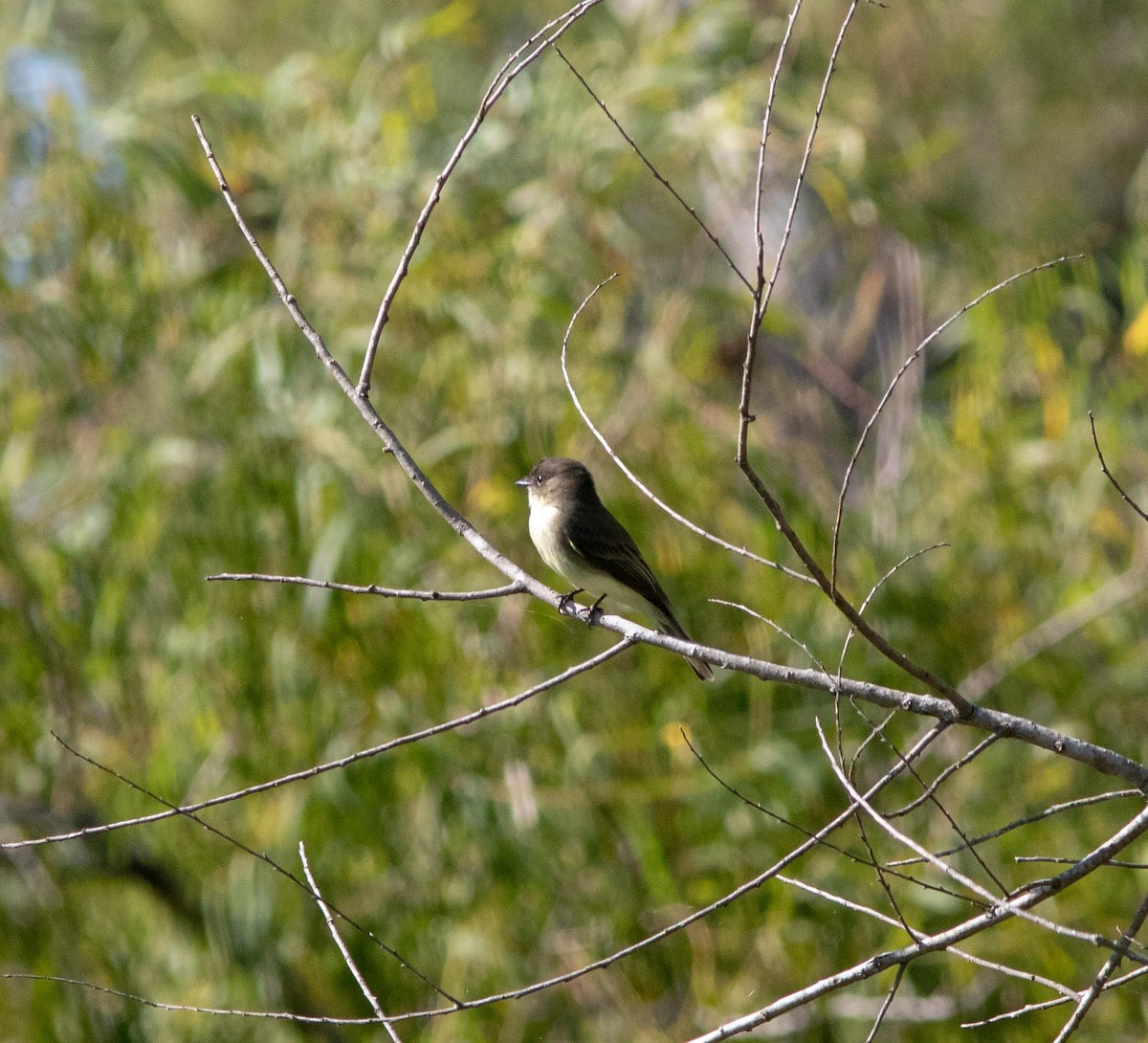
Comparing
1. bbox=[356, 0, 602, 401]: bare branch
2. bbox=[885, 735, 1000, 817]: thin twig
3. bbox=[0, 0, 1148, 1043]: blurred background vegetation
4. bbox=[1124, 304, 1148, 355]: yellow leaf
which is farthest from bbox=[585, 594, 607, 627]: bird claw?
bbox=[1124, 304, 1148, 355]: yellow leaf

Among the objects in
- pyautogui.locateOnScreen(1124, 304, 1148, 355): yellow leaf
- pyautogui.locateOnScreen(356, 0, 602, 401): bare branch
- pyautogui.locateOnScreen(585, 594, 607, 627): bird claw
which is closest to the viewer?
pyautogui.locateOnScreen(356, 0, 602, 401): bare branch

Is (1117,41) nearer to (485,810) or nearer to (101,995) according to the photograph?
(485,810)

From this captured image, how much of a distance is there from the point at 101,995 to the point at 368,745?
5.07ft

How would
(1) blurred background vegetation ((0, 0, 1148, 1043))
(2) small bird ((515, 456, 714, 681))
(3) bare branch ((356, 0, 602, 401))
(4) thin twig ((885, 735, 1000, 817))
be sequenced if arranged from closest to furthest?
(4) thin twig ((885, 735, 1000, 817)) → (3) bare branch ((356, 0, 602, 401)) → (2) small bird ((515, 456, 714, 681)) → (1) blurred background vegetation ((0, 0, 1148, 1043))

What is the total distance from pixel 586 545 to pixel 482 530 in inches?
38.8

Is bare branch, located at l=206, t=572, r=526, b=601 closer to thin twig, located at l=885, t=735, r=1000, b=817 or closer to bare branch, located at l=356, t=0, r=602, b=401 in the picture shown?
bare branch, located at l=356, t=0, r=602, b=401

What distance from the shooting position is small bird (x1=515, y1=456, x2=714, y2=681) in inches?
169

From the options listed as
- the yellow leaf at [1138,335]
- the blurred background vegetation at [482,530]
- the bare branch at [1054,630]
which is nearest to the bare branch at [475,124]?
the blurred background vegetation at [482,530]

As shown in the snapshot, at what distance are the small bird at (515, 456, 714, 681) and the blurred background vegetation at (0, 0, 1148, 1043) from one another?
0.69 m

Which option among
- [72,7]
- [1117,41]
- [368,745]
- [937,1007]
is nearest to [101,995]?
[368,745]

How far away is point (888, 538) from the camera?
18.0ft

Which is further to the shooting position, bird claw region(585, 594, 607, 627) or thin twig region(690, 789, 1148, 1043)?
bird claw region(585, 594, 607, 627)

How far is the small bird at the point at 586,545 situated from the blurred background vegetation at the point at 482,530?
0.69 m

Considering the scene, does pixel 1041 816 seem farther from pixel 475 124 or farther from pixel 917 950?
pixel 475 124
